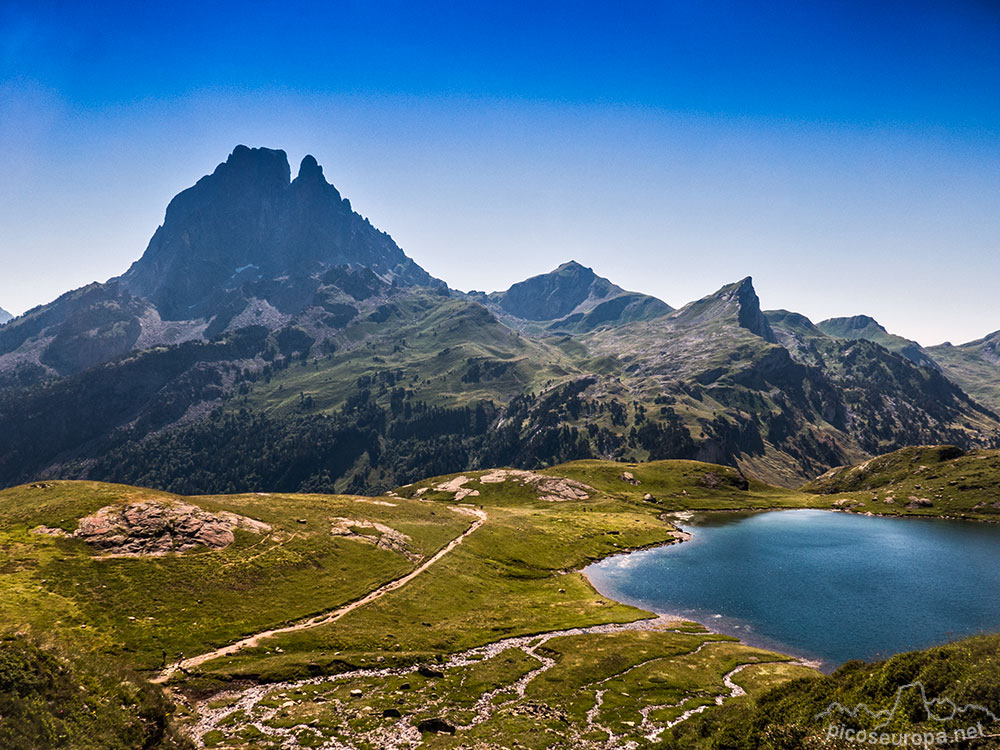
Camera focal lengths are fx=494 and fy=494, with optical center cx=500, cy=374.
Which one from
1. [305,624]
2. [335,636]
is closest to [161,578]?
[305,624]

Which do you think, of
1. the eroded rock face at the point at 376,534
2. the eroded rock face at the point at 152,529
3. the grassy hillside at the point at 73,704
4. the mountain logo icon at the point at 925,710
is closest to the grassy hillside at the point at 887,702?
the mountain logo icon at the point at 925,710

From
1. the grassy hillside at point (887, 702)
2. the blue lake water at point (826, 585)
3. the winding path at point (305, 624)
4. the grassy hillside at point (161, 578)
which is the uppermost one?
the grassy hillside at point (887, 702)

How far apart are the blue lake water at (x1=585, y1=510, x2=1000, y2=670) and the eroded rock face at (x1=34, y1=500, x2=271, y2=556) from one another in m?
80.9

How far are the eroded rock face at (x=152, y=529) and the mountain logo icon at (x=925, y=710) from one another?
91.0 m

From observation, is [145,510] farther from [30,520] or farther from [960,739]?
[960,739]

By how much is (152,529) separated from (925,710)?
101432mm

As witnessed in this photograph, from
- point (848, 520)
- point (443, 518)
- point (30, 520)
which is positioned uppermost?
point (30, 520)

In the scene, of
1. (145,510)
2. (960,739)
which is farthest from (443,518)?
(960,739)

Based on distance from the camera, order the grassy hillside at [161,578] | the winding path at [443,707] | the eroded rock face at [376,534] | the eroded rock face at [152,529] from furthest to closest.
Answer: the eroded rock face at [376,534] → the eroded rock face at [152,529] → the grassy hillside at [161,578] → the winding path at [443,707]

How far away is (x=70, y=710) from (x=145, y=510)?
2837 inches

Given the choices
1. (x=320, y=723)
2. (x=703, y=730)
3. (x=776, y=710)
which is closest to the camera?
(x=776, y=710)

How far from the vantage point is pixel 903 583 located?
366ft

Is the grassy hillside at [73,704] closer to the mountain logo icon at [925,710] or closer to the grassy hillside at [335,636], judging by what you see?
the grassy hillside at [335,636]

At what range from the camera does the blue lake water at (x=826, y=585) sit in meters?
83.8
